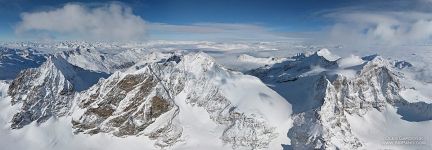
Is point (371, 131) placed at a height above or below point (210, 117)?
below

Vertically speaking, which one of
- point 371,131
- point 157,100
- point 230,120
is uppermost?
point 157,100

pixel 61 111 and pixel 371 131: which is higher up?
pixel 61 111

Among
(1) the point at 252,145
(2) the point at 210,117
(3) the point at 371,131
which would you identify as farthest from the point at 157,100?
(3) the point at 371,131

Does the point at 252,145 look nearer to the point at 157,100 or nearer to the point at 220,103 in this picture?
the point at 220,103

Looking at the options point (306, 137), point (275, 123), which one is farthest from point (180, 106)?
point (306, 137)

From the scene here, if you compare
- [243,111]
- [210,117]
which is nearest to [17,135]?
[210,117]

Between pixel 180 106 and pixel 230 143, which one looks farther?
pixel 180 106

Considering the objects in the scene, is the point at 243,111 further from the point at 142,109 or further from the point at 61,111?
the point at 61,111

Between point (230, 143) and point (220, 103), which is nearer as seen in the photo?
point (230, 143)
